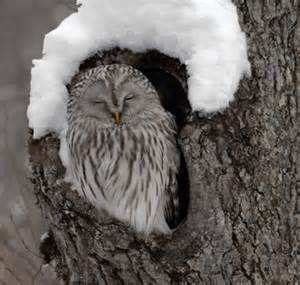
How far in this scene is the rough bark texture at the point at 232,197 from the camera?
3078 millimetres

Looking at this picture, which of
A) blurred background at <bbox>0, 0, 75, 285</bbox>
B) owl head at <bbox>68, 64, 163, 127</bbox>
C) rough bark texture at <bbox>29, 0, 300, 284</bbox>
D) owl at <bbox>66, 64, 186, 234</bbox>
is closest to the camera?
rough bark texture at <bbox>29, 0, 300, 284</bbox>

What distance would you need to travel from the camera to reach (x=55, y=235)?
11.4 feet

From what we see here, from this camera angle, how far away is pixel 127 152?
3.45 metres

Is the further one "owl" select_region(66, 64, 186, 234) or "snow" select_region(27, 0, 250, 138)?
"owl" select_region(66, 64, 186, 234)

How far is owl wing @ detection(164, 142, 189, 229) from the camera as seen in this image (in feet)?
11.4

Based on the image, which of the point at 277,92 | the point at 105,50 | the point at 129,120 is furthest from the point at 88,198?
the point at 277,92

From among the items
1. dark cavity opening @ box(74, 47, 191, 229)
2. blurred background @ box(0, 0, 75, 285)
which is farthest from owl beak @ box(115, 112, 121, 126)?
blurred background @ box(0, 0, 75, 285)

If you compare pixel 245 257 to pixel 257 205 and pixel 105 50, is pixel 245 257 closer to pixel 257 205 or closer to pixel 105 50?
pixel 257 205

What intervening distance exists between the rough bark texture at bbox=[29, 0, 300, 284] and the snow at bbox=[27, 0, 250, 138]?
70mm

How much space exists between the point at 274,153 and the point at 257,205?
8.8 inches

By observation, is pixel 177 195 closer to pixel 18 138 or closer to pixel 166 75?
pixel 166 75

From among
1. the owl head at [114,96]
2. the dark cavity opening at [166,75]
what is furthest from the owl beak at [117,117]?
the dark cavity opening at [166,75]

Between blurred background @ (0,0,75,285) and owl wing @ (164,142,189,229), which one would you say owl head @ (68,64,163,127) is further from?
blurred background @ (0,0,75,285)

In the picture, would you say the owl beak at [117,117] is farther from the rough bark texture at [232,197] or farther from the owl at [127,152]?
the rough bark texture at [232,197]
